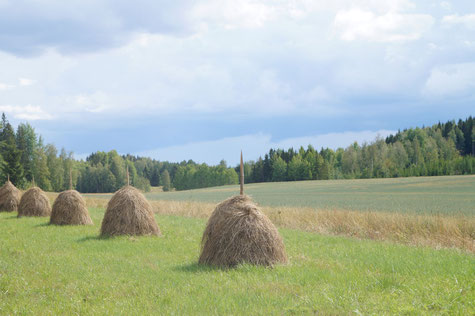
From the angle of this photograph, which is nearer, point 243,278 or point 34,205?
point 243,278

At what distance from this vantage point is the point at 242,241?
9930 millimetres

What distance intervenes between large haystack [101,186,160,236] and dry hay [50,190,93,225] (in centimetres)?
598

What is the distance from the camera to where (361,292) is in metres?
7.46

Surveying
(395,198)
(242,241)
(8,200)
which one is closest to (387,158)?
(395,198)

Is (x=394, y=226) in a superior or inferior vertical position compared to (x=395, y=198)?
superior

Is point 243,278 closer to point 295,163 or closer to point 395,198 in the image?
point 395,198

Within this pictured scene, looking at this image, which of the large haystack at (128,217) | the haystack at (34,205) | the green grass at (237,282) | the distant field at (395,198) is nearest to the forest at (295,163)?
the distant field at (395,198)

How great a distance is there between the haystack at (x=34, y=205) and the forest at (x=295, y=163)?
4766cm

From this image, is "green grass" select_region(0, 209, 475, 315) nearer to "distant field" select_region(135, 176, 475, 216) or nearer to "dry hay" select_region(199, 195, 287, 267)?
"dry hay" select_region(199, 195, 287, 267)

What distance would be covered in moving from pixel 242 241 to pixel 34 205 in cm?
2245

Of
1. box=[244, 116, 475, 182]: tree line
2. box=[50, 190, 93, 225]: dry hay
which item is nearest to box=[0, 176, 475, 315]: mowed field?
box=[50, 190, 93, 225]: dry hay

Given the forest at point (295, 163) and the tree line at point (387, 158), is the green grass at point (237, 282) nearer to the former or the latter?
the forest at point (295, 163)

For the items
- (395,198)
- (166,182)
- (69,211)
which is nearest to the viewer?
(69,211)

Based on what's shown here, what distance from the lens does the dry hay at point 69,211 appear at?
21.7 metres
